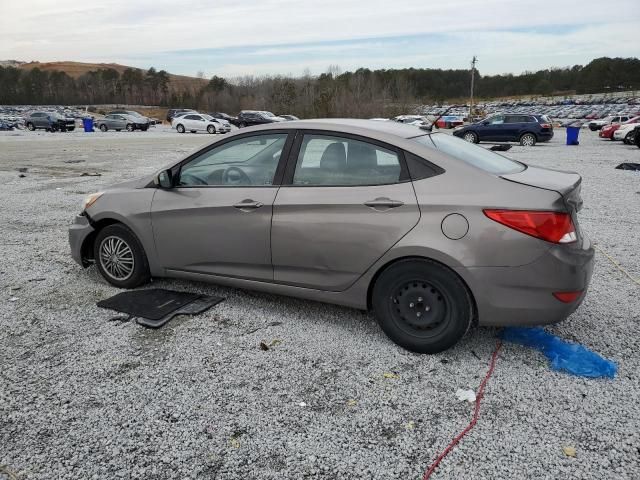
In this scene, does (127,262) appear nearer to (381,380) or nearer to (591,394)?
(381,380)

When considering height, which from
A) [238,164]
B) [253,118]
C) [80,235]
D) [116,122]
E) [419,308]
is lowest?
[419,308]

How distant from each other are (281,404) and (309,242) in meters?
1.20

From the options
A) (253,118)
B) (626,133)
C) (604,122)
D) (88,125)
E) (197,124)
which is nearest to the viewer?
(626,133)

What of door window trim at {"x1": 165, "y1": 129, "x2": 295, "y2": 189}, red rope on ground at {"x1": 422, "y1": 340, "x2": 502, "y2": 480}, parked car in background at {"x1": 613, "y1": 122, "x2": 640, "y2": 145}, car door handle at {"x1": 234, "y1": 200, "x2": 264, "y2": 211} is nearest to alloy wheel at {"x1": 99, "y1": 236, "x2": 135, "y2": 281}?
door window trim at {"x1": 165, "y1": 129, "x2": 295, "y2": 189}

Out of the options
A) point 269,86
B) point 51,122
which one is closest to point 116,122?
point 51,122

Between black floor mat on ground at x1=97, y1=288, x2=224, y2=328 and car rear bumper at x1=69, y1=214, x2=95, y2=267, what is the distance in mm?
667

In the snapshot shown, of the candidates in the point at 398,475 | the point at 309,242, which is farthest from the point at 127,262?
the point at 398,475

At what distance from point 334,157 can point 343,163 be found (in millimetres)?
100

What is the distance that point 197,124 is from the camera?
4178 cm

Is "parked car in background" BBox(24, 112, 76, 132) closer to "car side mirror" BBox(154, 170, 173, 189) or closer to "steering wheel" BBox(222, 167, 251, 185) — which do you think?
"car side mirror" BBox(154, 170, 173, 189)

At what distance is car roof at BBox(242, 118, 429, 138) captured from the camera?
3.68m

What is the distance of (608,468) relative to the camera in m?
2.42

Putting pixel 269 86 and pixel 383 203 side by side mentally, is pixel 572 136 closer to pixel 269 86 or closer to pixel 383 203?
pixel 383 203

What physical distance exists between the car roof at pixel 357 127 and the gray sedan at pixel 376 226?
15 mm
